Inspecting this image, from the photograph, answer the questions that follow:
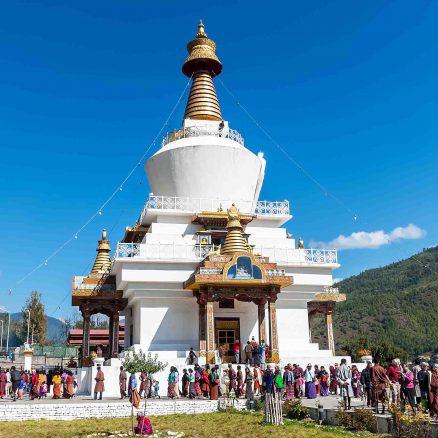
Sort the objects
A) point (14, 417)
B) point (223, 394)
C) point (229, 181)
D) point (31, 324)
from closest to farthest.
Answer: point (14, 417) < point (223, 394) < point (229, 181) < point (31, 324)

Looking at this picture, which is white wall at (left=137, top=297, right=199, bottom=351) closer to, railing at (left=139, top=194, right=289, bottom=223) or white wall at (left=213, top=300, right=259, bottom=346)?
white wall at (left=213, top=300, right=259, bottom=346)

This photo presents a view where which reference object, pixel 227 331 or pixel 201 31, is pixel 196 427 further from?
pixel 201 31

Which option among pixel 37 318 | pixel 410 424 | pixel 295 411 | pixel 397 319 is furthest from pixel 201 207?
pixel 397 319

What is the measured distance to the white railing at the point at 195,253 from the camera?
25.5 m

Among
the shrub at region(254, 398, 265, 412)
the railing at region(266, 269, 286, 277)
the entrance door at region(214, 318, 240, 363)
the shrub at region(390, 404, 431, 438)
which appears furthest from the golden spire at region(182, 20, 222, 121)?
the shrub at region(390, 404, 431, 438)

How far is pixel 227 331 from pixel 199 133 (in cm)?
1156

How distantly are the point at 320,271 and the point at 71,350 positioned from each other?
1150 inches

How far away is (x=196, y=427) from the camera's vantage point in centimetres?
1359

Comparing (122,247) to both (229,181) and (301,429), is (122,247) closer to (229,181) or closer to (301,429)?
(229,181)

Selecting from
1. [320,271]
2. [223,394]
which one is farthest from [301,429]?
[320,271]

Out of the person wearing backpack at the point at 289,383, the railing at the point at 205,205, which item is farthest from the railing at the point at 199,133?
the person wearing backpack at the point at 289,383

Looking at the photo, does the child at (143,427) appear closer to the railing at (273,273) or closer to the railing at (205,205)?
the railing at (273,273)

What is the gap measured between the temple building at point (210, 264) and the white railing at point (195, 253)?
0.16ft

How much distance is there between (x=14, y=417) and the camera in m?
15.6
